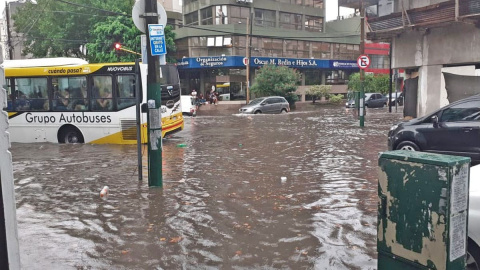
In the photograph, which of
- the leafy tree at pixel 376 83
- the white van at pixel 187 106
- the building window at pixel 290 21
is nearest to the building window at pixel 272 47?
the building window at pixel 290 21

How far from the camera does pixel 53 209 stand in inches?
269

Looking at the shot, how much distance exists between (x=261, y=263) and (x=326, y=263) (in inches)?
27.9

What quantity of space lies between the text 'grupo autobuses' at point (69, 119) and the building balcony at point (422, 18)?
13.5 m

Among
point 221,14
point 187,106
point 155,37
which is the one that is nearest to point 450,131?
point 155,37

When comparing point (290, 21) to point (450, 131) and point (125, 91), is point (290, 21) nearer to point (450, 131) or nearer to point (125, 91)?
point (125, 91)

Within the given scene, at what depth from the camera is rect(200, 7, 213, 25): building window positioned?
45178 millimetres

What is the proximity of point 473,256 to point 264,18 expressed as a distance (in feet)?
151

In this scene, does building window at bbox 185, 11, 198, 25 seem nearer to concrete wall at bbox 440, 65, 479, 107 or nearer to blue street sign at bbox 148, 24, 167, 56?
concrete wall at bbox 440, 65, 479, 107

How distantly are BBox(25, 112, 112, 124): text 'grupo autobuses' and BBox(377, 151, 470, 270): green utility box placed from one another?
1231 cm

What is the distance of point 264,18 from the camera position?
47656 millimetres

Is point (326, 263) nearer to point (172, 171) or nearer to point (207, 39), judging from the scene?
point (172, 171)

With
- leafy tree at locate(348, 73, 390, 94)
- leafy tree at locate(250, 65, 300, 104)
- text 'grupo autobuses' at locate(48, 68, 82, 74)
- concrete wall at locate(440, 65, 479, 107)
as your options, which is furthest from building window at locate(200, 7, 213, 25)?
text 'grupo autobuses' at locate(48, 68, 82, 74)

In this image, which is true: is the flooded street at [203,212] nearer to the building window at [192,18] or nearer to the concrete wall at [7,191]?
the concrete wall at [7,191]

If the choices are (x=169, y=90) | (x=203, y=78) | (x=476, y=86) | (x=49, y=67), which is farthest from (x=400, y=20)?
(x=203, y=78)
